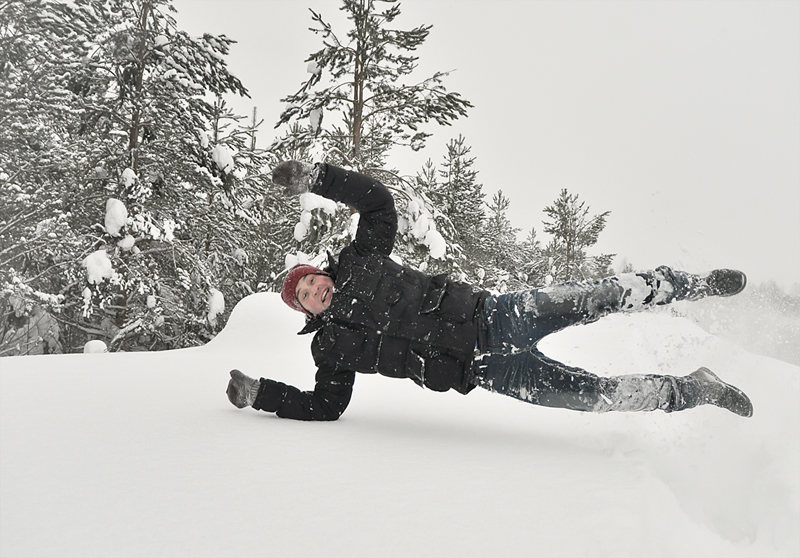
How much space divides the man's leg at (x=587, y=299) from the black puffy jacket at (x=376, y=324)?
6.3 inches

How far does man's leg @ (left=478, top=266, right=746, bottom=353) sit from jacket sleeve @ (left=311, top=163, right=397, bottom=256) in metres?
0.70

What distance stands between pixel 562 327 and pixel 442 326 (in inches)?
21.9

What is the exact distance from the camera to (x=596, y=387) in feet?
6.80

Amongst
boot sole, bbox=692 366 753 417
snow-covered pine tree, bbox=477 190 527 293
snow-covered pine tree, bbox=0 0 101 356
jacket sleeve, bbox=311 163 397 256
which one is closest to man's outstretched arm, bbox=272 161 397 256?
jacket sleeve, bbox=311 163 397 256

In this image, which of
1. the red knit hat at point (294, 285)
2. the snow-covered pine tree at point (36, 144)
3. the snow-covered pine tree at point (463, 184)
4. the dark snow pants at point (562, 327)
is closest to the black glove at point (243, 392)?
the red knit hat at point (294, 285)

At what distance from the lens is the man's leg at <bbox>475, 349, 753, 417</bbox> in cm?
195

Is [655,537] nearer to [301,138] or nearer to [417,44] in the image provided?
[301,138]

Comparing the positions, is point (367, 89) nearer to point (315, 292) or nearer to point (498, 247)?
point (315, 292)

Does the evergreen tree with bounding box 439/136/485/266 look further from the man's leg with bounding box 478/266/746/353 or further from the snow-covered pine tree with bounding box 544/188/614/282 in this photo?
the man's leg with bounding box 478/266/746/353

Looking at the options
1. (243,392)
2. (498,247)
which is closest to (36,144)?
(243,392)

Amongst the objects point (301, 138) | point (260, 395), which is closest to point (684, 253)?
point (260, 395)

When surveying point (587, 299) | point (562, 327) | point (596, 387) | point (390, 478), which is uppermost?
point (587, 299)

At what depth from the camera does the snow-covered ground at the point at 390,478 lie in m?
1.08

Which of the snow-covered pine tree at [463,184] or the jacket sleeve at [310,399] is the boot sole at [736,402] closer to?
the jacket sleeve at [310,399]
